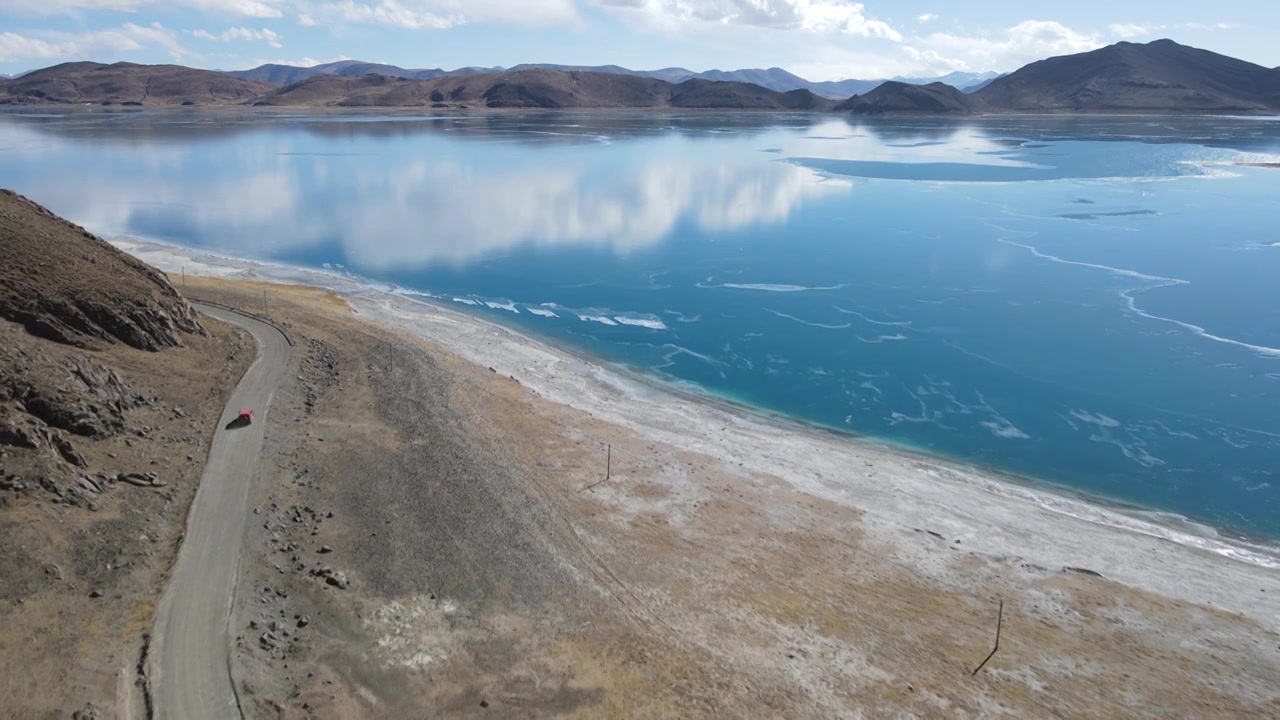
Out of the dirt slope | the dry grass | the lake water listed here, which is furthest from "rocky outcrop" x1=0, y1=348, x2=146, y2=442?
the lake water

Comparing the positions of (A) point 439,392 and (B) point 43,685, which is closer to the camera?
(B) point 43,685

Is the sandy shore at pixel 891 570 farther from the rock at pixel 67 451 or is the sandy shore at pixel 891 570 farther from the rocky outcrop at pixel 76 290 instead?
the rocky outcrop at pixel 76 290

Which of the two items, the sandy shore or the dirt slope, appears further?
the sandy shore

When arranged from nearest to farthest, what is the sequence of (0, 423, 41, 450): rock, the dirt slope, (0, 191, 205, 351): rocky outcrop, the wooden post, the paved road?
the paved road, the dirt slope, the wooden post, (0, 423, 41, 450): rock, (0, 191, 205, 351): rocky outcrop

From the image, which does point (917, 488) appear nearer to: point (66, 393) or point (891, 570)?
point (891, 570)

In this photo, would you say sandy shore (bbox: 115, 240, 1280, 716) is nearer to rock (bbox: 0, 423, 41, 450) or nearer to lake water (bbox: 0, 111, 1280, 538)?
lake water (bbox: 0, 111, 1280, 538)

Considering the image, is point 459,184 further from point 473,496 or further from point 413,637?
point 413,637

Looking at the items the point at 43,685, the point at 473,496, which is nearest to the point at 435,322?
the point at 473,496
